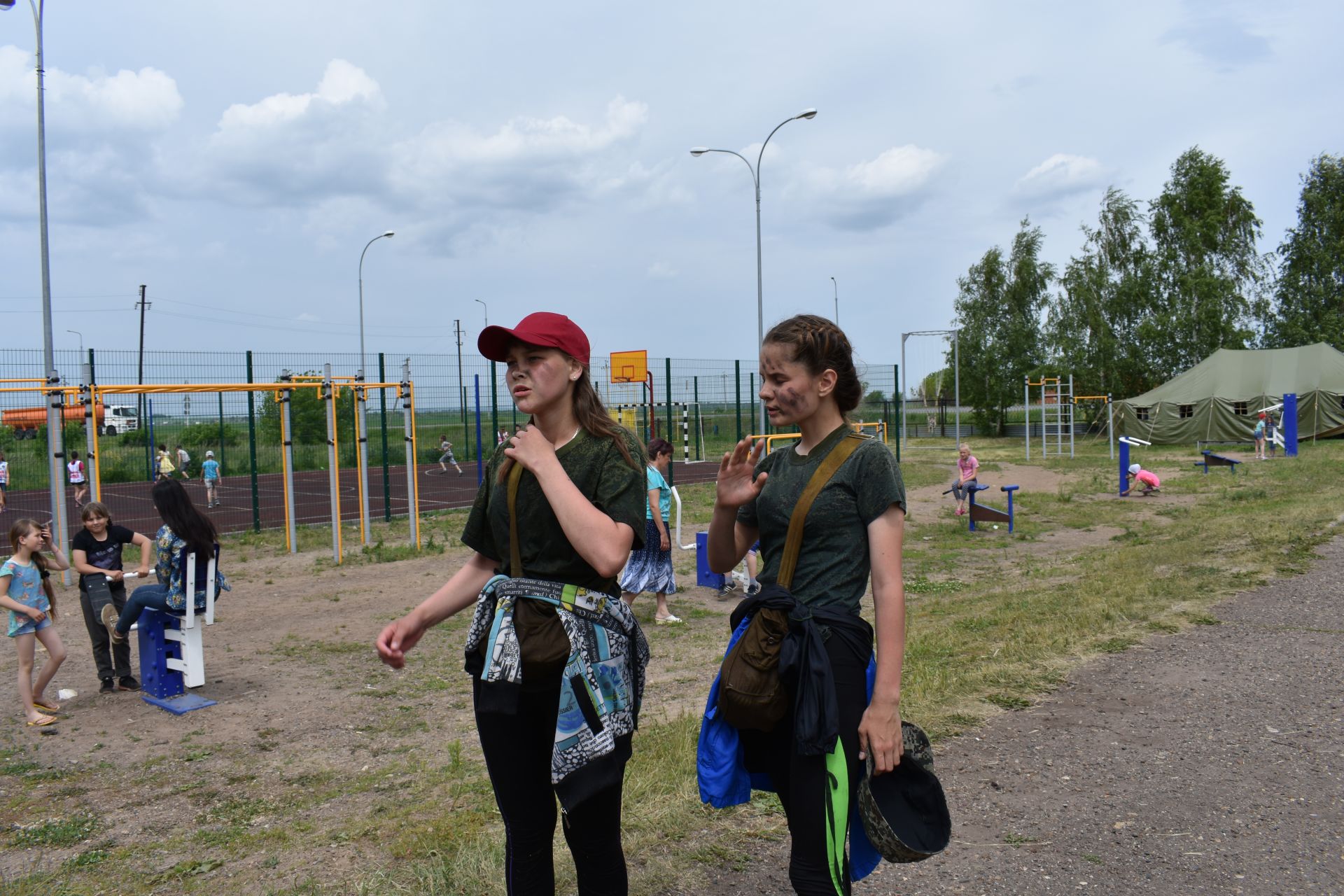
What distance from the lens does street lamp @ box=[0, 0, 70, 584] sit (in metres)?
10.5

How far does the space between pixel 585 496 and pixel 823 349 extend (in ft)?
2.23

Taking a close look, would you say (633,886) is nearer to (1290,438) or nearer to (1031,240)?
(1290,438)

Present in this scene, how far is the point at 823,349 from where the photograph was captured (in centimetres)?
242

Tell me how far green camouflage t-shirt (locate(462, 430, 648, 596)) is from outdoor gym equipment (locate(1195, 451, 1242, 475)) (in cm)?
2295

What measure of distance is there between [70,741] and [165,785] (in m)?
1.18

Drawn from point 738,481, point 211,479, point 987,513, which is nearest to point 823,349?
point 738,481

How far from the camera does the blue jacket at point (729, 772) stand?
2332 millimetres

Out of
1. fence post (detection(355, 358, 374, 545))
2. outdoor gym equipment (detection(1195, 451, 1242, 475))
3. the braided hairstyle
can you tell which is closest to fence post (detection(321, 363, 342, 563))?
fence post (detection(355, 358, 374, 545))

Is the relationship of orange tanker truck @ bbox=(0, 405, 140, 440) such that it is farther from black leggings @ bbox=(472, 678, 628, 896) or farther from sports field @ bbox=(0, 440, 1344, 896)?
black leggings @ bbox=(472, 678, 628, 896)

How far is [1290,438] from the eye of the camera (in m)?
27.9

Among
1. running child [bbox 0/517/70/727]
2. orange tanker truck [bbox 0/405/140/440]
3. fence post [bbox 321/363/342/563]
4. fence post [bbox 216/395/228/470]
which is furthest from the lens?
fence post [bbox 216/395/228/470]

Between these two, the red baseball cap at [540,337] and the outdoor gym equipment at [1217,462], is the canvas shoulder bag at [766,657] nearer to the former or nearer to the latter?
the red baseball cap at [540,337]

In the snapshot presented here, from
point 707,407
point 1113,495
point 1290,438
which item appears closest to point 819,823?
point 1113,495

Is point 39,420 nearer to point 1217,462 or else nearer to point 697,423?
point 697,423
